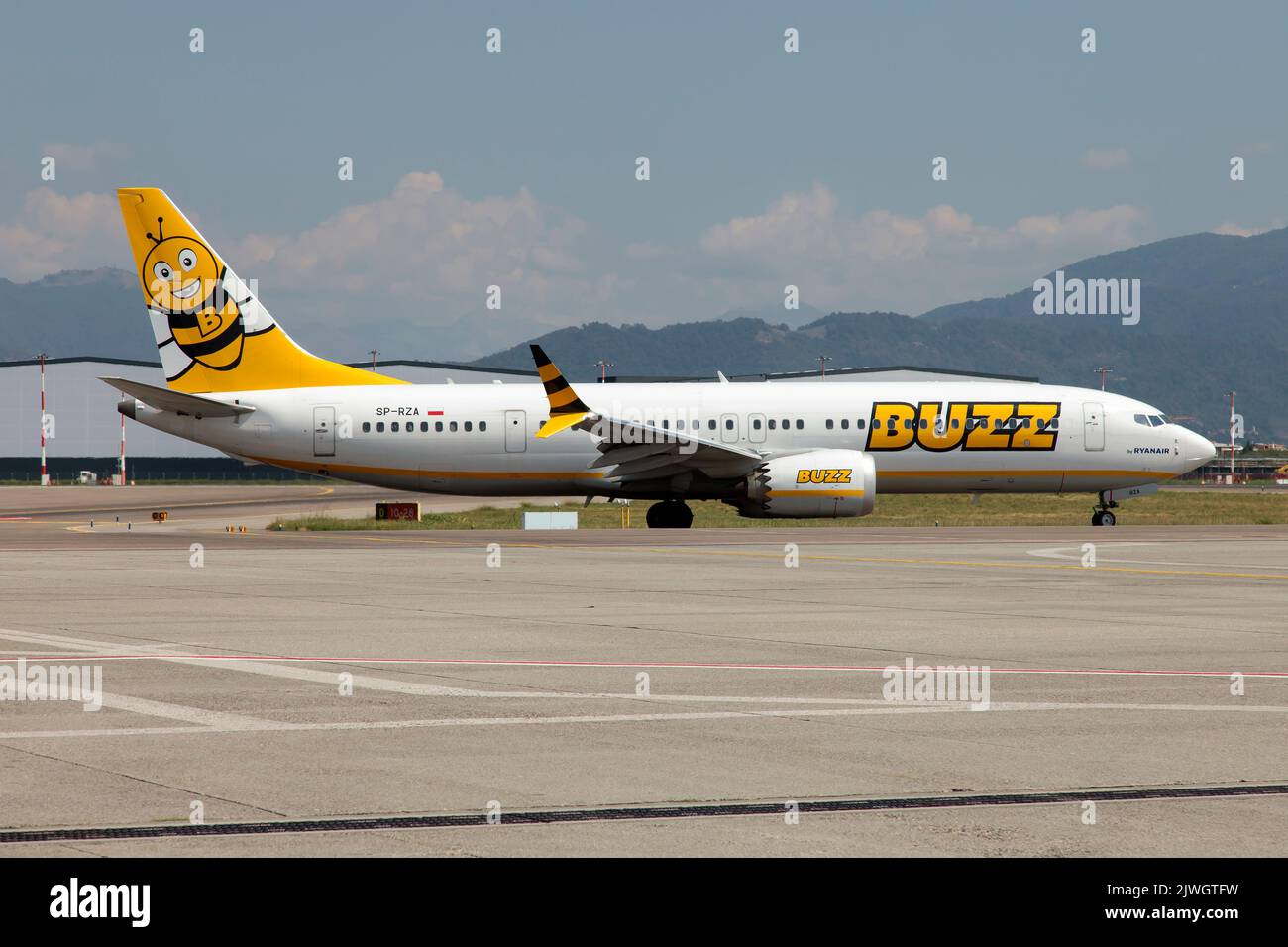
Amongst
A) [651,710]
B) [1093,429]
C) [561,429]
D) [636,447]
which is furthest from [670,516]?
[651,710]

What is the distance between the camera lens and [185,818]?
28.1 ft

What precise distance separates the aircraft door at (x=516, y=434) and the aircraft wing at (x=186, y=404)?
24.8ft

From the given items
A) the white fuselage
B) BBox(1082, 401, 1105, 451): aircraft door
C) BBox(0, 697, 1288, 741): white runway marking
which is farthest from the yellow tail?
BBox(0, 697, 1288, 741): white runway marking

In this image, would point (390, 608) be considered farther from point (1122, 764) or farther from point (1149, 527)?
point (1149, 527)

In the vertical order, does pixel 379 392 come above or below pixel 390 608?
above

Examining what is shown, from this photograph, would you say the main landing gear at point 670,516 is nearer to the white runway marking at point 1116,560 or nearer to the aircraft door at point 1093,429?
the aircraft door at point 1093,429

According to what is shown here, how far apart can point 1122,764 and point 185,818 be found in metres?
5.97

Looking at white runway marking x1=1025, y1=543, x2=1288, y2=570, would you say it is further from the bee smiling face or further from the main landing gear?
the bee smiling face

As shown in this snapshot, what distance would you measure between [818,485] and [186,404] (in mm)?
18146

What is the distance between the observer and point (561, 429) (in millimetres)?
43500

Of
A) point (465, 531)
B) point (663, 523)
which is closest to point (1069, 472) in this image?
point (663, 523)

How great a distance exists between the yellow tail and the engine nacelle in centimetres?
1320

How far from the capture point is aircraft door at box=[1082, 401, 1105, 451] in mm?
45938
